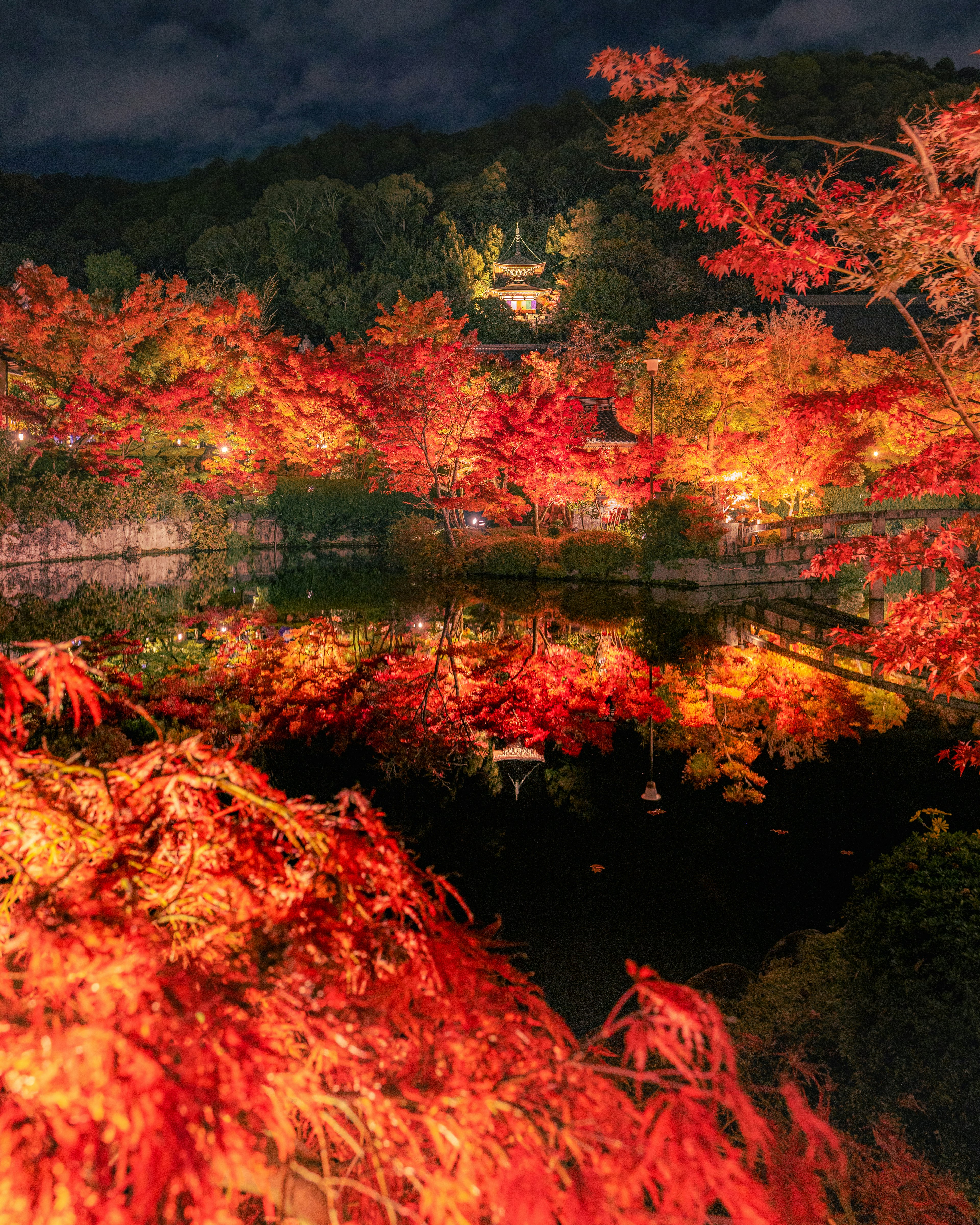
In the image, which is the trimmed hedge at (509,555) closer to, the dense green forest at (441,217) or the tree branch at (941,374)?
the dense green forest at (441,217)

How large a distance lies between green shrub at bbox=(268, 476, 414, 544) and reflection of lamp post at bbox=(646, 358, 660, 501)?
862 cm

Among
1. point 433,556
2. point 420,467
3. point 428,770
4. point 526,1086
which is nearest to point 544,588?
point 433,556

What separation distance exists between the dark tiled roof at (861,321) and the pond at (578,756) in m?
18.8

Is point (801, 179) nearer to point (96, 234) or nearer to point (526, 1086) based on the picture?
point (526, 1086)

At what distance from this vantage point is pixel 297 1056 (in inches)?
53.1

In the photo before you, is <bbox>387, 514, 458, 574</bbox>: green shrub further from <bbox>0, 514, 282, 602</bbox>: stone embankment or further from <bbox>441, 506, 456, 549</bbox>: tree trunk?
<bbox>0, 514, 282, 602</bbox>: stone embankment

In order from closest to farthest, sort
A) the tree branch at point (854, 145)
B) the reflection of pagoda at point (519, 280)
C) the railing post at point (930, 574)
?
1. the tree branch at point (854, 145)
2. the railing post at point (930, 574)
3. the reflection of pagoda at point (519, 280)

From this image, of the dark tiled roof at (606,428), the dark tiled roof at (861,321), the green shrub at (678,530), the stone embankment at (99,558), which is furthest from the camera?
the dark tiled roof at (861,321)

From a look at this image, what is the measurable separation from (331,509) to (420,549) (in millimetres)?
5755

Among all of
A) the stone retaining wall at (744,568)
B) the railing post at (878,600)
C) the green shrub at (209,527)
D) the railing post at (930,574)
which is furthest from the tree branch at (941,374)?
the green shrub at (209,527)

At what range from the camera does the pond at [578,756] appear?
5.25 metres

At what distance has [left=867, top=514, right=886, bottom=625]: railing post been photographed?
16.1m

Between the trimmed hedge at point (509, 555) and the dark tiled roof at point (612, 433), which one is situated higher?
the dark tiled roof at point (612, 433)

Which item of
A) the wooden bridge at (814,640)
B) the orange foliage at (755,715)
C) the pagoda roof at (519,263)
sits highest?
the pagoda roof at (519,263)
